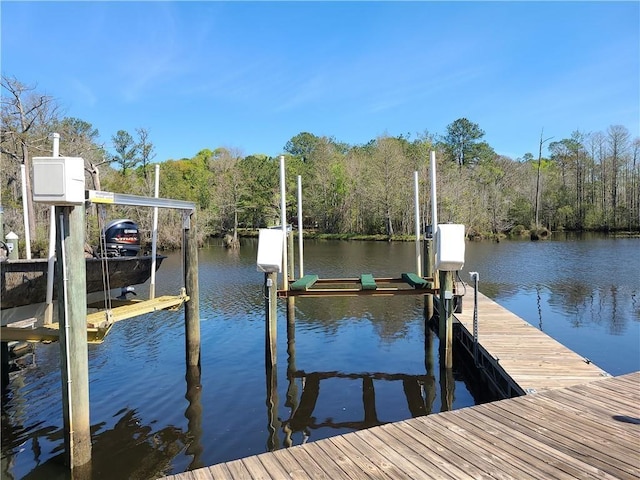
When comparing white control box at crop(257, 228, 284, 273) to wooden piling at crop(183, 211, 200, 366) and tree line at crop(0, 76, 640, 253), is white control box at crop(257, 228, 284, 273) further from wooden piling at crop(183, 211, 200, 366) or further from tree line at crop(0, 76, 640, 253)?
tree line at crop(0, 76, 640, 253)

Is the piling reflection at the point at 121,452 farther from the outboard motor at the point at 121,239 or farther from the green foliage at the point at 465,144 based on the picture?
the green foliage at the point at 465,144

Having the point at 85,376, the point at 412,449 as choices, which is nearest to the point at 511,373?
the point at 412,449

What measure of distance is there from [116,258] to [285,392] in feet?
15.6

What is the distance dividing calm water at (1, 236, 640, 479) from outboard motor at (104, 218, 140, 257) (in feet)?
7.03

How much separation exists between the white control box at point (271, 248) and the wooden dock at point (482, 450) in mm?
3736

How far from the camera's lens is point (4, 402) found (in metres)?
7.08

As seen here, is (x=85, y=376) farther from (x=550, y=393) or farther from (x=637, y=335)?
(x=637, y=335)

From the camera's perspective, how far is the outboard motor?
10000 mm

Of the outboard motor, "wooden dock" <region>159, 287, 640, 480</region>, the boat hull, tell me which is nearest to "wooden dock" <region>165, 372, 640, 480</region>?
"wooden dock" <region>159, 287, 640, 480</region>

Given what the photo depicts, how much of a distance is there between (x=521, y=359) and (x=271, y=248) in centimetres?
417

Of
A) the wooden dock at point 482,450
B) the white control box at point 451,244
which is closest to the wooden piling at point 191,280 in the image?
the white control box at point 451,244

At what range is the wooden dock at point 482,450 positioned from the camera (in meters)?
3.32

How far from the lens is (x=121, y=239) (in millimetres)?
10109

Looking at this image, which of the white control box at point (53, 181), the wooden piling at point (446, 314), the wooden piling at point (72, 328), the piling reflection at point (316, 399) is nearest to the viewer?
the white control box at point (53, 181)
